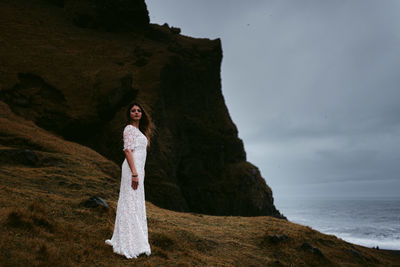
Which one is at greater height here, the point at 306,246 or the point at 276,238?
the point at 276,238

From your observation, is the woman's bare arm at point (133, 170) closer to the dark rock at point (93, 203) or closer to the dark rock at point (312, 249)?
the dark rock at point (93, 203)

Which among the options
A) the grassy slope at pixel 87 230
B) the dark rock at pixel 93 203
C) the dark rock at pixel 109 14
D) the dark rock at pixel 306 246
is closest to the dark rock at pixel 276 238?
the grassy slope at pixel 87 230

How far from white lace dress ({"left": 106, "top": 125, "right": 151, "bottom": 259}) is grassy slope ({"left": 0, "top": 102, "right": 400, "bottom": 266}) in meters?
0.27

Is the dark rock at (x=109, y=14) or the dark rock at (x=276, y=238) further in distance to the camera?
the dark rock at (x=109, y=14)

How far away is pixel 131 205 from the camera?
6.90 m

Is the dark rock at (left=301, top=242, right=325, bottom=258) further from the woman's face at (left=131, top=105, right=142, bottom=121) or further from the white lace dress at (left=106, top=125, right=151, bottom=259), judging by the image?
the woman's face at (left=131, top=105, right=142, bottom=121)

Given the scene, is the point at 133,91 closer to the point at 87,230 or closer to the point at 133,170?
the point at 87,230

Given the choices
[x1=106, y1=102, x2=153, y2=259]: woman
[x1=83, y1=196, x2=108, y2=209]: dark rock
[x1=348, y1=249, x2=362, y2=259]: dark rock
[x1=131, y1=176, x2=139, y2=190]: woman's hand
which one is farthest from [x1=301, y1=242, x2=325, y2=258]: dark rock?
[x1=131, y1=176, x2=139, y2=190]: woman's hand

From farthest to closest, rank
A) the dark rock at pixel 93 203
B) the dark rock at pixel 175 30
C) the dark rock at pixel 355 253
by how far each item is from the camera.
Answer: the dark rock at pixel 175 30 → the dark rock at pixel 355 253 → the dark rock at pixel 93 203

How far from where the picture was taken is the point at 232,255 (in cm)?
1016

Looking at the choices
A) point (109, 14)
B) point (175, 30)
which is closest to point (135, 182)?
point (109, 14)

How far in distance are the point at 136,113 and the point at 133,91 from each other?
69.9ft

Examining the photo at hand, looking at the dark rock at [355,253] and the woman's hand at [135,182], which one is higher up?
the woman's hand at [135,182]

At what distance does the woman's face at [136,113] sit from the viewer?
7.32 meters
